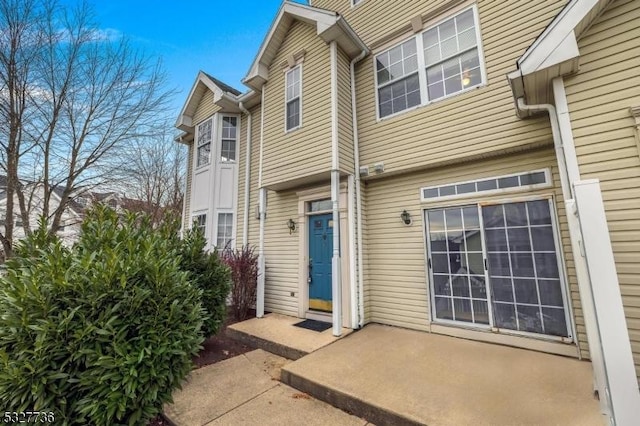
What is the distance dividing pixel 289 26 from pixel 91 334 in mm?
7132

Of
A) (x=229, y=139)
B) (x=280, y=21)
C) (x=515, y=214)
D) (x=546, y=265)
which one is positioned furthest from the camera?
(x=229, y=139)

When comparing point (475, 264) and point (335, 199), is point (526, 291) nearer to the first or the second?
point (475, 264)

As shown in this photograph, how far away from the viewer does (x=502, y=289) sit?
429cm

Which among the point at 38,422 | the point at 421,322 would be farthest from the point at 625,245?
the point at 38,422

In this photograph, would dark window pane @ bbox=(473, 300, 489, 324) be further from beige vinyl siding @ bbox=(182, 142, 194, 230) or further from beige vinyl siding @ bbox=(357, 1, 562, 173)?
beige vinyl siding @ bbox=(182, 142, 194, 230)

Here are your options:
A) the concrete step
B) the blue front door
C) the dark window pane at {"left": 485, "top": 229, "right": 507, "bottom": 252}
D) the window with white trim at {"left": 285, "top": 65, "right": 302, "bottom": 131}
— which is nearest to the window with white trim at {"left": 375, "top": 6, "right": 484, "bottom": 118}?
the window with white trim at {"left": 285, "top": 65, "right": 302, "bottom": 131}

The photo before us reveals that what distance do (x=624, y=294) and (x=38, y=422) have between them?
18.3ft

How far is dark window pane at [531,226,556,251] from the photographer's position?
13.1ft

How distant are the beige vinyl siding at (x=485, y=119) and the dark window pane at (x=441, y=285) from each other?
82.4 inches

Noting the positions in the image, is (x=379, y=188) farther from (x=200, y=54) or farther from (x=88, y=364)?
(x=200, y=54)

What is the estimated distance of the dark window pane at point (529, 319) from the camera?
3.97 m

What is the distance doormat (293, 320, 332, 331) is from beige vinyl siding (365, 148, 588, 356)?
0.88 meters

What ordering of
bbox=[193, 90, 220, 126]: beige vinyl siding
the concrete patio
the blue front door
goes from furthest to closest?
1. bbox=[193, 90, 220, 126]: beige vinyl siding
2. the blue front door
3. the concrete patio

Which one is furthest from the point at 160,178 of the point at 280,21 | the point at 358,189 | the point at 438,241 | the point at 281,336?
the point at 438,241
